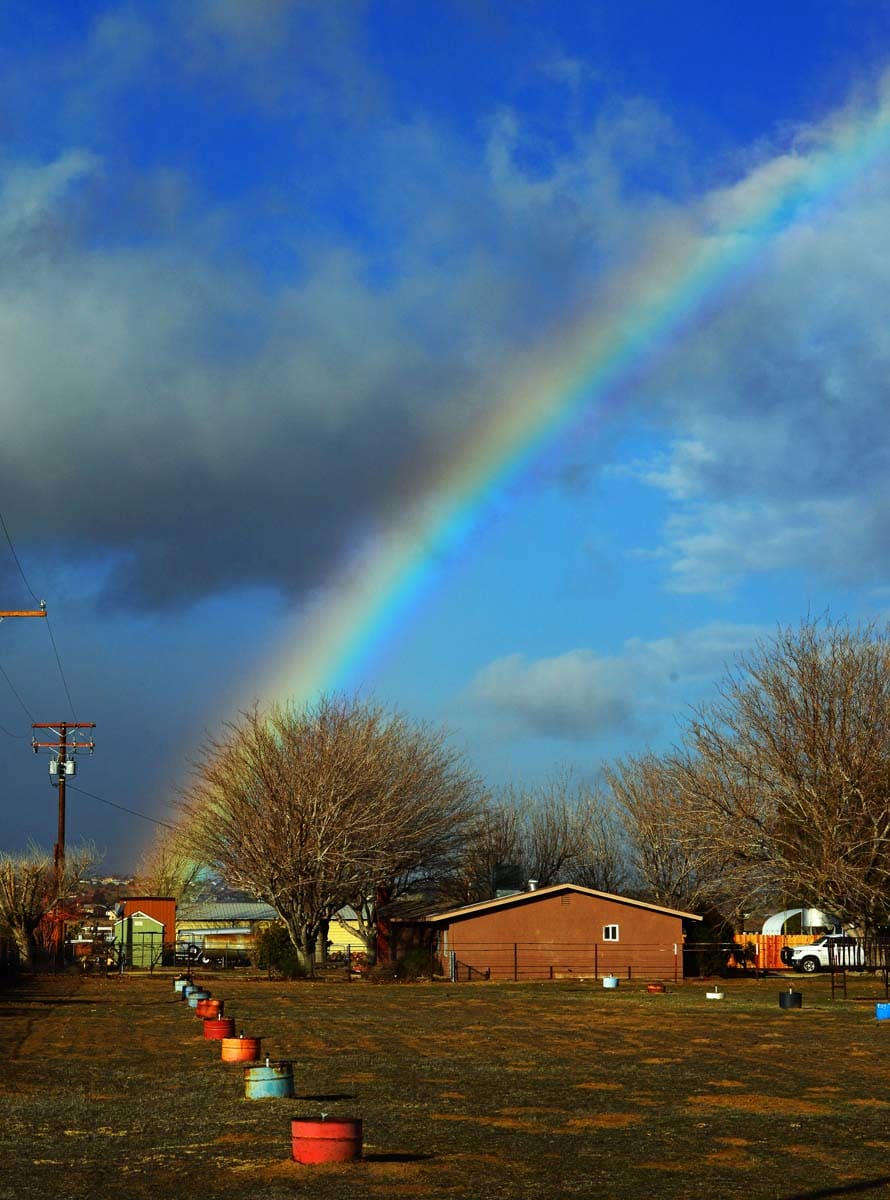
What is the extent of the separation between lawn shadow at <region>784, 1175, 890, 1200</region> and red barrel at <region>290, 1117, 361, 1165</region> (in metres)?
4.02

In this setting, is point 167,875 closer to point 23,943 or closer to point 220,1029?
point 23,943

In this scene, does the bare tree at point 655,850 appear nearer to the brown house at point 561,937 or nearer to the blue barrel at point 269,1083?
the brown house at point 561,937

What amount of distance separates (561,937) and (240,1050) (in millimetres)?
44341

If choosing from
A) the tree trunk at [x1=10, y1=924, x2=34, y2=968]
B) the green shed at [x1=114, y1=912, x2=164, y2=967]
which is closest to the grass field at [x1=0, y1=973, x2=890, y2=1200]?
the tree trunk at [x1=10, y1=924, x2=34, y2=968]

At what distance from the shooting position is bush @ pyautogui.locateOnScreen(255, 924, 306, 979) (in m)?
66.4

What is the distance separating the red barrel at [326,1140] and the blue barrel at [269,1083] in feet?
16.3

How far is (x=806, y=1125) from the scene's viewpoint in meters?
16.4

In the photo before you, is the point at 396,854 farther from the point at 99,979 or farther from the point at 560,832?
the point at 560,832

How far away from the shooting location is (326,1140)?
1342 centimetres

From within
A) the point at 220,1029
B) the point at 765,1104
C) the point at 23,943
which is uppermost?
the point at 23,943

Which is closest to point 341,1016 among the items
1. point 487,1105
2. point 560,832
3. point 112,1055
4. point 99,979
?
point 112,1055

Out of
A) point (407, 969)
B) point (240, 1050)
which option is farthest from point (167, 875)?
point (240, 1050)

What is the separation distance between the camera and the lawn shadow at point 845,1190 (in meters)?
12.1

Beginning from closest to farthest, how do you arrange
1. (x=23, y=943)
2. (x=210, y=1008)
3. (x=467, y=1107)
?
1. (x=467, y=1107)
2. (x=210, y=1008)
3. (x=23, y=943)
